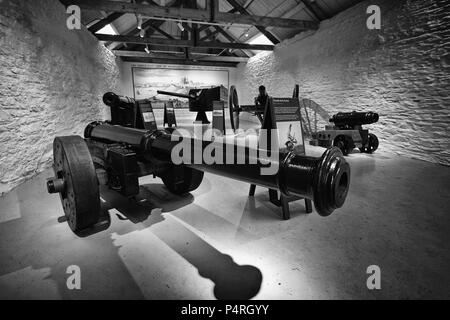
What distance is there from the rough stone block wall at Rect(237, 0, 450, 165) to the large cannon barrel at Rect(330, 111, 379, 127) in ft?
2.30

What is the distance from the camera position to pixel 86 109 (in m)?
6.71

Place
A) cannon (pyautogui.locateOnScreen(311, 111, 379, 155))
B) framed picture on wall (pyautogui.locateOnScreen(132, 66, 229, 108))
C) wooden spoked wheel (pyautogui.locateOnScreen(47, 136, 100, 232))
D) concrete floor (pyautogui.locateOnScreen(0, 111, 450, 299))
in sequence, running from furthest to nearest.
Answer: framed picture on wall (pyautogui.locateOnScreen(132, 66, 229, 108))
cannon (pyautogui.locateOnScreen(311, 111, 379, 155))
wooden spoked wheel (pyautogui.locateOnScreen(47, 136, 100, 232))
concrete floor (pyautogui.locateOnScreen(0, 111, 450, 299))

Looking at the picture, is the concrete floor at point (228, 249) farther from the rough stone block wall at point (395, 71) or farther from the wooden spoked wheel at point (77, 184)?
the rough stone block wall at point (395, 71)

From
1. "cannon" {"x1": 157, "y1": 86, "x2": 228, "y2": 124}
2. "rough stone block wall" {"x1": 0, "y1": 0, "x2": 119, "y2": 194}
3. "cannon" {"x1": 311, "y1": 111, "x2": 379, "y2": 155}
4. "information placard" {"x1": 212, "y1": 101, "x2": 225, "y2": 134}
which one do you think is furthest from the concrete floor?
"cannon" {"x1": 157, "y1": 86, "x2": 228, "y2": 124}

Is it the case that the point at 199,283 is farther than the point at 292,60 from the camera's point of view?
No

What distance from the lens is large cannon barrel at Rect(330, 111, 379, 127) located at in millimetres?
5082

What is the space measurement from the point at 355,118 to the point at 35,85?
6.48 meters

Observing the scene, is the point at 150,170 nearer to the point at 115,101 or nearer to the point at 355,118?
the point at 115,101

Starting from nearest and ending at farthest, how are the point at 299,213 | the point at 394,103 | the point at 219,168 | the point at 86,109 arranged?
the point at 219,168, the point at 299,213, the point at 394,103, the point at 86,109

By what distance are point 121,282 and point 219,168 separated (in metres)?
0.96

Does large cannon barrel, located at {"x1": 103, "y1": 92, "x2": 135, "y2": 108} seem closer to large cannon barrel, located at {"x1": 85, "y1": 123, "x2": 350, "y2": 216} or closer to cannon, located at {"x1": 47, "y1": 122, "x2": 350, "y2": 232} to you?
cannon, located at {"x1": 47, "y1": 122, "x2": 350, "y2": 232}

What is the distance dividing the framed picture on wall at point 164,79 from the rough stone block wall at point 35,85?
22.5 feet
